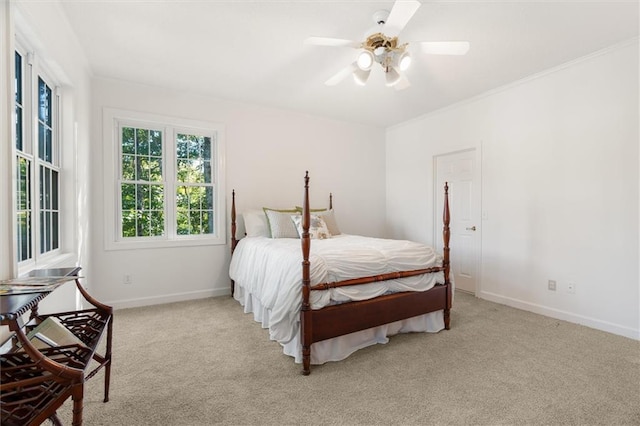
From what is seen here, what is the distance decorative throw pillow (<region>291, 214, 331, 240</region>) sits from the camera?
369cm

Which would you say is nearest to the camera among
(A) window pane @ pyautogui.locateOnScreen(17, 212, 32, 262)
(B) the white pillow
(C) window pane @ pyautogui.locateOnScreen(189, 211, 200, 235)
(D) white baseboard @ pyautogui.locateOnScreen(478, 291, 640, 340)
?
(A) window pane @ pyautogui.locateOnScreen(17, 212, 32, 262)

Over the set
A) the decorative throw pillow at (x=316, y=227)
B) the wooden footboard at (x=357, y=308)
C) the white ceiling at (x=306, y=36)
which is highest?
the white ceiling at (x=306, y=36)

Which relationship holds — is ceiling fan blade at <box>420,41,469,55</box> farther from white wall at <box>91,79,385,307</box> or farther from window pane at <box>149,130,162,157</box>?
window pane at <box>149,130,162,157</box>

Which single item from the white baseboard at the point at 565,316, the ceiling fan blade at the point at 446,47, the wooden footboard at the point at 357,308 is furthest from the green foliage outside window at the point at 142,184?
the white baseboard at the point at 565,316

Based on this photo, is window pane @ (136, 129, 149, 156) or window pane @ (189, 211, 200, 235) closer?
window pane @ (136, 129, 149, 156)

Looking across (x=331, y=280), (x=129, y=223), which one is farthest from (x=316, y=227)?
(x=129, y=223)

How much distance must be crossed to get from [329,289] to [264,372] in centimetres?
71

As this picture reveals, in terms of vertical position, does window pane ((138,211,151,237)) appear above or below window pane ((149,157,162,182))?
below

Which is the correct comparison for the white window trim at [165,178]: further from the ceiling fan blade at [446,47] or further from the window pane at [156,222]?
the ceiling fan blade at [446,47]

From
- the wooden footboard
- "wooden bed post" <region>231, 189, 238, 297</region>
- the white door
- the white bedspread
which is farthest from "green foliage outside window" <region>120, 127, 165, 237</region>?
the white door

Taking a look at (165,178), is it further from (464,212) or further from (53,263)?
(464,212)

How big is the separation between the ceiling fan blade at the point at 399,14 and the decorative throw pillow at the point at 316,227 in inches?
83.9

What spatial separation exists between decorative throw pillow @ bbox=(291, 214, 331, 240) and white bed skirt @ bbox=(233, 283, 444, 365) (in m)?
0.97

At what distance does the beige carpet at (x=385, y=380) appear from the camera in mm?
1724
